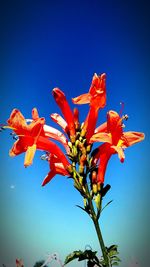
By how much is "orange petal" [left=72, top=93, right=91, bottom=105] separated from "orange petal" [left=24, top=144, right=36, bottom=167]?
2.39 ft

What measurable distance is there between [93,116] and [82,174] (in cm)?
87

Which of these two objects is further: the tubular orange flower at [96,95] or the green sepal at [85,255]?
the tubular orange flower at [96,95]

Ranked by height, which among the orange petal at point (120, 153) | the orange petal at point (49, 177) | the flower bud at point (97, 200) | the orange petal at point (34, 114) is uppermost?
the orange petal at point (34, 114)

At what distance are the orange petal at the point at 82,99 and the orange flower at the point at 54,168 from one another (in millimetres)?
736

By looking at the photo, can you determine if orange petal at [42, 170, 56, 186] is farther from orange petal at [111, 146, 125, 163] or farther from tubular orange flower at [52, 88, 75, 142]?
orange petal at [111, 146, 125, 163]

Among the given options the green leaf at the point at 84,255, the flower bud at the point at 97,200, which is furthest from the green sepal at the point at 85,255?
the flower bud at the point at 97,200

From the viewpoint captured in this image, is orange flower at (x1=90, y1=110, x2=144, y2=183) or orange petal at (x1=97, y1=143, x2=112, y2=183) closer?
orange flower at (x1=90, y1=110, x2=144, y2=183)

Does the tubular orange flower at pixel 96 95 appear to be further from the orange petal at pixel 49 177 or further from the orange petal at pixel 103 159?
A: the orange petal at pixel 49 177

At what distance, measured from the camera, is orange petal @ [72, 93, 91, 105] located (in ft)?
10.7

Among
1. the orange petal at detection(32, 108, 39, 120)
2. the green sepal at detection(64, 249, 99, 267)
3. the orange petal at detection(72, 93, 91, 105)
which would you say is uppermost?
the orange petal at detection(72, 93, 91, 105)

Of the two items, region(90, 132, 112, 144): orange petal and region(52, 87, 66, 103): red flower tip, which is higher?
region(52, 87, 66, 103): red flower tip

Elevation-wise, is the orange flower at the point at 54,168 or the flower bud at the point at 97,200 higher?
the orange flower at the point at 54,168

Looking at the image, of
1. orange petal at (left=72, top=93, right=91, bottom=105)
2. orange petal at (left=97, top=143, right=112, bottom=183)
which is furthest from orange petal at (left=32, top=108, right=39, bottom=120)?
orange petal at (left=97, top=143, right=112, bottom=183)

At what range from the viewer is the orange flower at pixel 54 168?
327cm
